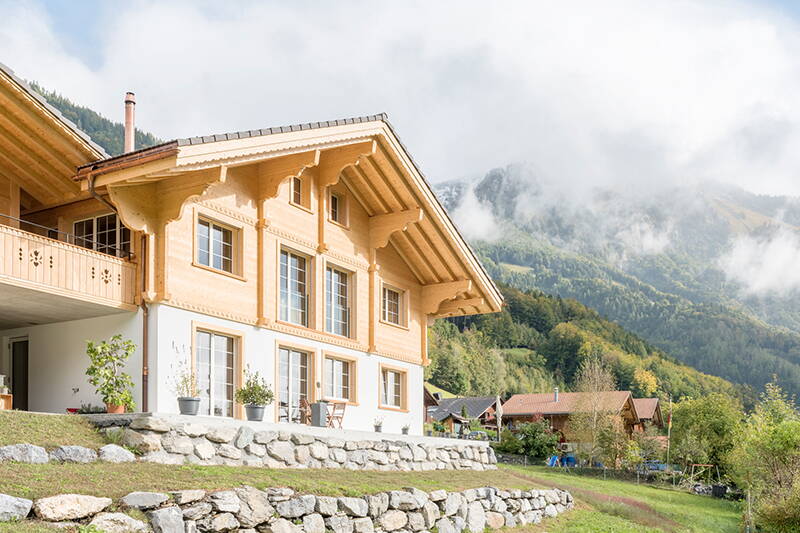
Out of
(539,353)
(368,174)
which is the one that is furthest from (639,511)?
(539,353)

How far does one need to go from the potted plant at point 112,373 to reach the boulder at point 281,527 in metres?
4.89

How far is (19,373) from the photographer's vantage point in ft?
64.4

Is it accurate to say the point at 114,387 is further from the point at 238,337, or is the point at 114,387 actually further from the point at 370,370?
the point at 370,370

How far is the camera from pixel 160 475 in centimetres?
1328

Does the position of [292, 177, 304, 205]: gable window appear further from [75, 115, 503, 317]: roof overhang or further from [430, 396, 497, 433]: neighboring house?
[430, 396, 497, 433]: neighboring house

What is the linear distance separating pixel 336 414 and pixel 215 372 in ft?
14.2

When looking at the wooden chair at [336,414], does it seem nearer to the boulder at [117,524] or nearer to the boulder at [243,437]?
the boulder at [243,437]

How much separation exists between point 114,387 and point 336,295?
7630 mm

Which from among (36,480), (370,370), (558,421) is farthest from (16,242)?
(558,421)

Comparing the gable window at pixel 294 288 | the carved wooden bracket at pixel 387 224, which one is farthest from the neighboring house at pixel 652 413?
the gable window at pixel 294 288

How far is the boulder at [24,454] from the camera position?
12289 mm

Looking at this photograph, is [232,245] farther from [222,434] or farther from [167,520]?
[167,520]

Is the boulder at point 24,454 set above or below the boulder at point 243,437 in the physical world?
above

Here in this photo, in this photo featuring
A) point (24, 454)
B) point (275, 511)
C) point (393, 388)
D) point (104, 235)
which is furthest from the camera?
point (393, 388)
